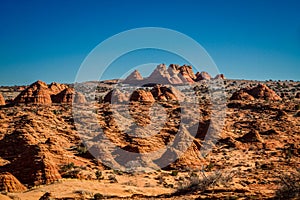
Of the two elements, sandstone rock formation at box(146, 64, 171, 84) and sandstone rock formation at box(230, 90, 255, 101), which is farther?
sandstone rock formation at box(146, 64, 171, 84)

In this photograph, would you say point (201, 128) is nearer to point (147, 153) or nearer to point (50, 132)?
point (147, 153)

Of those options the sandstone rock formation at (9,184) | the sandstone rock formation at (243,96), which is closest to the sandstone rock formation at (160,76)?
the sandstone rock formation at (243,96)

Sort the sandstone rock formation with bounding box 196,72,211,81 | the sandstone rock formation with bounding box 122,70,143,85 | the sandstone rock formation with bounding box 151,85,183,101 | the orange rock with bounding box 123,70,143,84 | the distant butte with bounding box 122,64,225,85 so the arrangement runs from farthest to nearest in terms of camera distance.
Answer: the sandstone rock formation with bounding box 196,72,211,81 → the orange rock with bounding box 123,70,143,84 → the sandstone rock formation with bounding box 122,70,143,85 → the distant butte with bounding box 122,64,225,85 → the sandstone rock formation with bounding box 151,85,183,101

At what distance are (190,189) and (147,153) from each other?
9563mm

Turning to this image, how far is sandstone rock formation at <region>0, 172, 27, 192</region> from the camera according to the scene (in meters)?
14.8

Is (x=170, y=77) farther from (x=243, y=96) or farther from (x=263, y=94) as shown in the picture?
(x=243, y=96)

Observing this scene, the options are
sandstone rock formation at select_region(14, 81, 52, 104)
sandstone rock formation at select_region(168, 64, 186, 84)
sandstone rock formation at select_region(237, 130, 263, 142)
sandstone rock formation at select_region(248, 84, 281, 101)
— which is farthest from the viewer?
sandstone rock formation at select_region(168, 64, 186, 84)

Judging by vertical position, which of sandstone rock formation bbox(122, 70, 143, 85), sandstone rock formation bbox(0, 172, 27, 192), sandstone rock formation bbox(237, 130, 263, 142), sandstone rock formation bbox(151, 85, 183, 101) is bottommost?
sandstone rock formation bbox(0, 172, 27, 192)

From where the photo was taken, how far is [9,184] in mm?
15109

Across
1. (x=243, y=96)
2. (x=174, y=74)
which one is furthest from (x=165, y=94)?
(x=174, y=74)

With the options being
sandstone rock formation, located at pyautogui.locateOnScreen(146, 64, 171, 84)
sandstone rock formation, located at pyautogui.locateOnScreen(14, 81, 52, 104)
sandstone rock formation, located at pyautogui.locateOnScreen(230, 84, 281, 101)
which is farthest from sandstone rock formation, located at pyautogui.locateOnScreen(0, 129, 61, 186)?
sandstone rock formation, located at pyautogui.locateOnScreen(146, 64, 171, 84)

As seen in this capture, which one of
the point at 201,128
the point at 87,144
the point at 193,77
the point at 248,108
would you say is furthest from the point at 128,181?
the point at 193,77

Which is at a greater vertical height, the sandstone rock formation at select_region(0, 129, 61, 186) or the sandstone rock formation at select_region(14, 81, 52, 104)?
the sandstone rock formation at select_region(14, 81, 52, 104)

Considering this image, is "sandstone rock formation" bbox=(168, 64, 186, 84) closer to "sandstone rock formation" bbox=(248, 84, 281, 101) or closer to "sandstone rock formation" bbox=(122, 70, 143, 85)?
"sandstone rock formation" bbox=(122, 70, 143, 85)
